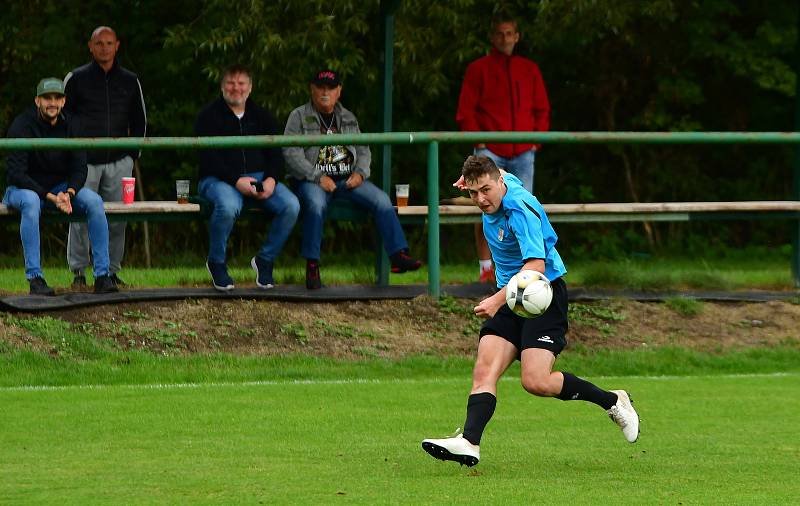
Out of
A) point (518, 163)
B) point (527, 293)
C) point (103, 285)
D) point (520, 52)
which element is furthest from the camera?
point (520, 52)

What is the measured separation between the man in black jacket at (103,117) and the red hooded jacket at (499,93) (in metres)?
2.74

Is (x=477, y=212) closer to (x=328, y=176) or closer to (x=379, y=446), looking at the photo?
(x=328, y=176)

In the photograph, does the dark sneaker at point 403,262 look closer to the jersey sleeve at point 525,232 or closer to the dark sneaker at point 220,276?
the dark sneaker at point 220,276

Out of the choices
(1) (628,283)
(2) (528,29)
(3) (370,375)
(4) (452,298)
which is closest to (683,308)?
(1) (628,283)

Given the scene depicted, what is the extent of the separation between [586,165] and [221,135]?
11.8 m

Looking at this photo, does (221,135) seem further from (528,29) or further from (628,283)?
(528,29)

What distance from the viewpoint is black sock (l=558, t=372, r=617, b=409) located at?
27.5 feet

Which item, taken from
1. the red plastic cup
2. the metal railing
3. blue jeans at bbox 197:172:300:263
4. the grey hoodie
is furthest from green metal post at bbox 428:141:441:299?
the red plastic cup

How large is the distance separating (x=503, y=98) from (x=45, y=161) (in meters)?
3.92

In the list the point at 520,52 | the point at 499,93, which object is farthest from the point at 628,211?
the point at 520,52

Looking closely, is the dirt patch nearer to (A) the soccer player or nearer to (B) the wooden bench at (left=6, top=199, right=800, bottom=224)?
(B) the wooden bench at (left=6, top=199, right=800, bottom=224)

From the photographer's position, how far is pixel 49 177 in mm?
12461

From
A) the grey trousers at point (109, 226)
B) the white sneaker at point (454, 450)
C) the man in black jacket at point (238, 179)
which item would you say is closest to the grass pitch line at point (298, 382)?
the man in black jacket at point (238, 179)

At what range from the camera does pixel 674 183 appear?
24141mm
